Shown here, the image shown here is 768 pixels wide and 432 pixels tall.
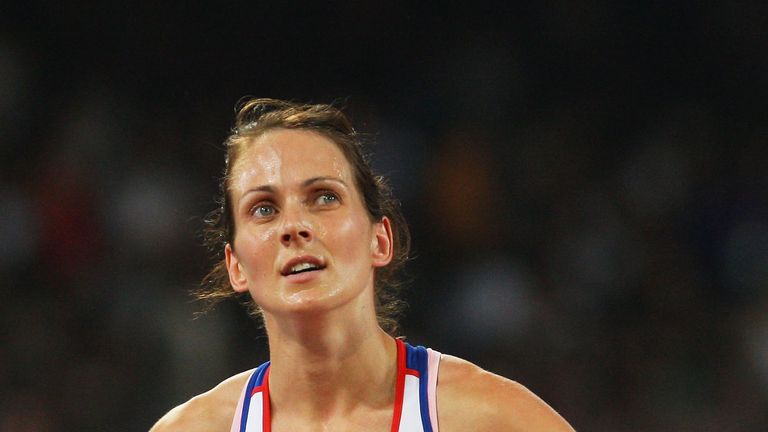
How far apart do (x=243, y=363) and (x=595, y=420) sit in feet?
6.09

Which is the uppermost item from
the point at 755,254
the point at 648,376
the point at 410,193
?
the point at 410,193

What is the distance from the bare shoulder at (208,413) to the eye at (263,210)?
1.88 feet

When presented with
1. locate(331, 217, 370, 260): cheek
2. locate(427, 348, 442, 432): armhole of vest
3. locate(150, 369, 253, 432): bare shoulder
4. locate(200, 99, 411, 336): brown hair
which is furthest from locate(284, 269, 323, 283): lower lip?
locate(150, 369, 253, 432): bare shoulder

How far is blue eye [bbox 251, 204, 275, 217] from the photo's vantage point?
301 cm

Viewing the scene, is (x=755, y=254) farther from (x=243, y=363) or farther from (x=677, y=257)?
(x=243, y=363)

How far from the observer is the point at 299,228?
288 cm

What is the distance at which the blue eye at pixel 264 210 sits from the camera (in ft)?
9.87

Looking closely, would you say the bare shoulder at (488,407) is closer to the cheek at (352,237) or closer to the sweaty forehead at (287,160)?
the cheek at (352,237)

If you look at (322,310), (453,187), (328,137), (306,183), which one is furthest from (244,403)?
(453,187)

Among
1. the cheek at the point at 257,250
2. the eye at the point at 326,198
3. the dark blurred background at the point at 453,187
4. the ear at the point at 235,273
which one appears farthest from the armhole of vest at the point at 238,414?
the dark blurred background at the point at 453,187

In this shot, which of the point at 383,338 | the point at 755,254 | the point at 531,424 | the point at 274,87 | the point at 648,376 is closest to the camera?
the point at 531,424

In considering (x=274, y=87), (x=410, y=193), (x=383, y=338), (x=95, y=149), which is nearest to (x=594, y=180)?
(x=410, y=193)

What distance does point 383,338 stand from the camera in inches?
123

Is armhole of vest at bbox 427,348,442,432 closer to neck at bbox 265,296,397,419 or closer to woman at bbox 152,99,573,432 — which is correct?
woman at bbox 152,99,573,432
